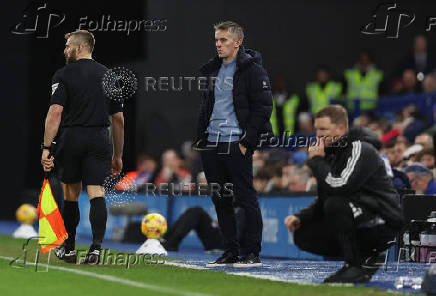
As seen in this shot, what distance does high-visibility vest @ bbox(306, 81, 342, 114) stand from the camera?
61.2 ft

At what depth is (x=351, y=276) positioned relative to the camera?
23.0 ft

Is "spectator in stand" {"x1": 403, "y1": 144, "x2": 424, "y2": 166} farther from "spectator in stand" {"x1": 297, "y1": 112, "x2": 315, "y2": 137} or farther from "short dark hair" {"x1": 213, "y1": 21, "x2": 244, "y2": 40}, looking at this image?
"spectator in stand" {"x1": 297, "y1": 112, "x2": 315, "y2": 137}

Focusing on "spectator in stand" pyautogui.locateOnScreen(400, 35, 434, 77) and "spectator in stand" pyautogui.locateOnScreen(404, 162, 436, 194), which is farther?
"spectator in stand" pyautogui.locateOnScreen(400, 35, 434, 77)

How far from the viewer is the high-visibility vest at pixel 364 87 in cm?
1828

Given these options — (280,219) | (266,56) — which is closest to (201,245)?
(280,219)

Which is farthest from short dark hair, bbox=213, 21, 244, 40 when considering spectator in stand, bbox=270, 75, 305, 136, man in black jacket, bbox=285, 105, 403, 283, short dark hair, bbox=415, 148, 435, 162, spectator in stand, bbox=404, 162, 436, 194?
spectator in stand, bbox=270, 75, 305, 136

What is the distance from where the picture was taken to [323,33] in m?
23.7

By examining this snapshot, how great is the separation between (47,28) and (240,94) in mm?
11754

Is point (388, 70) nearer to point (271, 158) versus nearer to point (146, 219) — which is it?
point (271, 158)

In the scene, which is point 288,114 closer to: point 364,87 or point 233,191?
point 364,87

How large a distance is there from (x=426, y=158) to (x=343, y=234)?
5.39 m

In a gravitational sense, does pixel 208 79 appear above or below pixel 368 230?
above

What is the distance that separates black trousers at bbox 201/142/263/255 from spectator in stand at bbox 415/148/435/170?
12.9 ft

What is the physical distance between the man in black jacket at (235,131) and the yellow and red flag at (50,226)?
1480 millimetres
